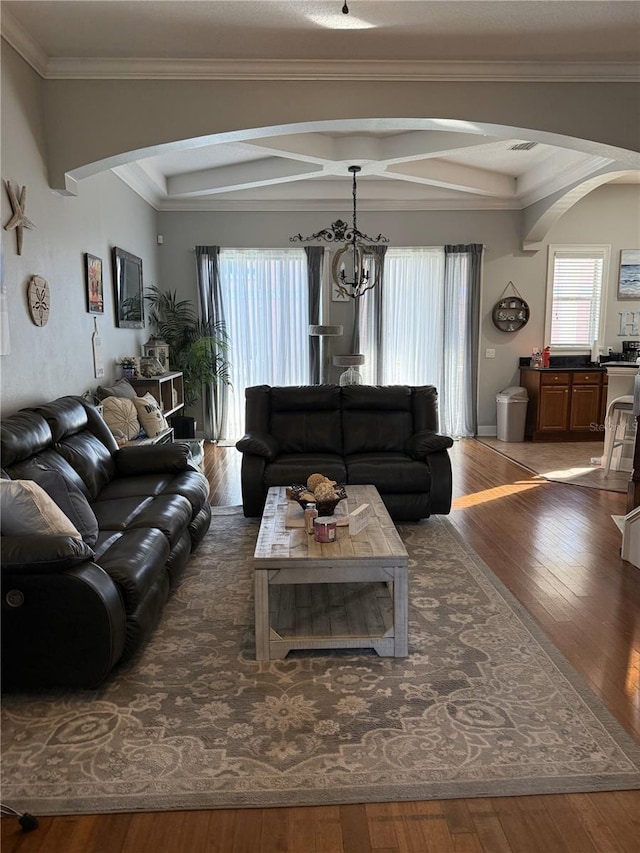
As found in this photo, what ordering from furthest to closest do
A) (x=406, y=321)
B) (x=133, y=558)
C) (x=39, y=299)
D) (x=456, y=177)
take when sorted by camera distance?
(x=406, y=321)
(x=456, y=177)
(x=39, y=299)
(x=133, y=558)

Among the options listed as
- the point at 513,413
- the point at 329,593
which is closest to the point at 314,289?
the point at 513,413

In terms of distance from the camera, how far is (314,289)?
7688 millimetres

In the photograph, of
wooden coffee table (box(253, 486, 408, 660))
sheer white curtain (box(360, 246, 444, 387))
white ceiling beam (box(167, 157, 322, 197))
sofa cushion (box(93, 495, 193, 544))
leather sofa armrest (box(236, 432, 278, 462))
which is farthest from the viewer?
sheer white curtain (box(360, 246, 444, 387))

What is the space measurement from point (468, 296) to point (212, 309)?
11.0 ft

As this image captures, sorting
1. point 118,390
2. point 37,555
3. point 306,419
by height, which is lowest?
point 37,555

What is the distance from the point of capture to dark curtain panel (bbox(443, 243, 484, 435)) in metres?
7.79

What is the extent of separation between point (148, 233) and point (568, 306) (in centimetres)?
552

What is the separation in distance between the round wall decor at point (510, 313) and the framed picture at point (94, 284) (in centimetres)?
510

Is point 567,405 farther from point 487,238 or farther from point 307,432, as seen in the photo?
point 307,432

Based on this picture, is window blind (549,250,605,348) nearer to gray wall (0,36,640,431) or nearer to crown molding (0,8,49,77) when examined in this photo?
gray wall (0,36,640,431)

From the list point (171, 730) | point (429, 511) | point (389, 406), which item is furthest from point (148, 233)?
point (171, 730)

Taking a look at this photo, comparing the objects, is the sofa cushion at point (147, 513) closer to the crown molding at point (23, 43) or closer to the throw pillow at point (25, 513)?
the throw pillow at point (25, 513)

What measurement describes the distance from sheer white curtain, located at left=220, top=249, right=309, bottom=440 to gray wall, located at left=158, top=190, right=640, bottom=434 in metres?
0.28

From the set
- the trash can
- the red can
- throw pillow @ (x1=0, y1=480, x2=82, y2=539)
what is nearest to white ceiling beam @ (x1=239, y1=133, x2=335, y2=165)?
the trash can
